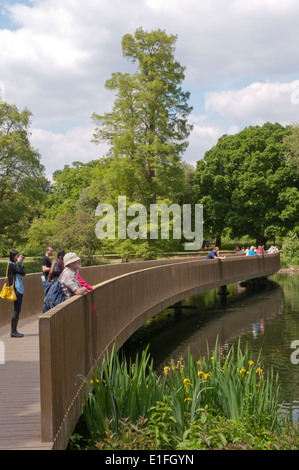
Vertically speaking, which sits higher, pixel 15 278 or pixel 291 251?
pixel 15 278

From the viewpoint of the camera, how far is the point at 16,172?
4797 centimetres

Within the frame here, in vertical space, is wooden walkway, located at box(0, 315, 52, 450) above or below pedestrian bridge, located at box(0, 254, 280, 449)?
below

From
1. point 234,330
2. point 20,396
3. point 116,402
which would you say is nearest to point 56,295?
point 20,396

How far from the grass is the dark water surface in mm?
3649

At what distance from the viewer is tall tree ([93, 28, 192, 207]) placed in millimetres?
45438

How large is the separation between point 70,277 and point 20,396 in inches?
70.6

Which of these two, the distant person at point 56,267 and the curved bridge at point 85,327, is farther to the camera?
the distant person at point 56,267

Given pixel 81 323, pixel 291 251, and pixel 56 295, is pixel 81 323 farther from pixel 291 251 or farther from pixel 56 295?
pixel 291 251

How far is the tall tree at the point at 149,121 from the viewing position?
4544 centimetres

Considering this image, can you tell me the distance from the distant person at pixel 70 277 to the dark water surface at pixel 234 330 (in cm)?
332

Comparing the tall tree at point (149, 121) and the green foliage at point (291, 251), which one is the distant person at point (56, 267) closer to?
the tall tree at point (149, 121)

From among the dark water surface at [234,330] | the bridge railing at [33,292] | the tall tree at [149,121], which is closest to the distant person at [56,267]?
the bridge railing at [33,292]

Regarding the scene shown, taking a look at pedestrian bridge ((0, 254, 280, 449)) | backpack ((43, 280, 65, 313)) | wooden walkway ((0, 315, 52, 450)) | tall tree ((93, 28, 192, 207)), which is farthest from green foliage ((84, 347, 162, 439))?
tall tree ((93, 28, 192, 207))

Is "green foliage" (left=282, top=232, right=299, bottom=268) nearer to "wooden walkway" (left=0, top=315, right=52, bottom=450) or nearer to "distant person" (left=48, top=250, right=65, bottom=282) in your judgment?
"distant person" (left=48, top=250, right=65, bottom=282)
